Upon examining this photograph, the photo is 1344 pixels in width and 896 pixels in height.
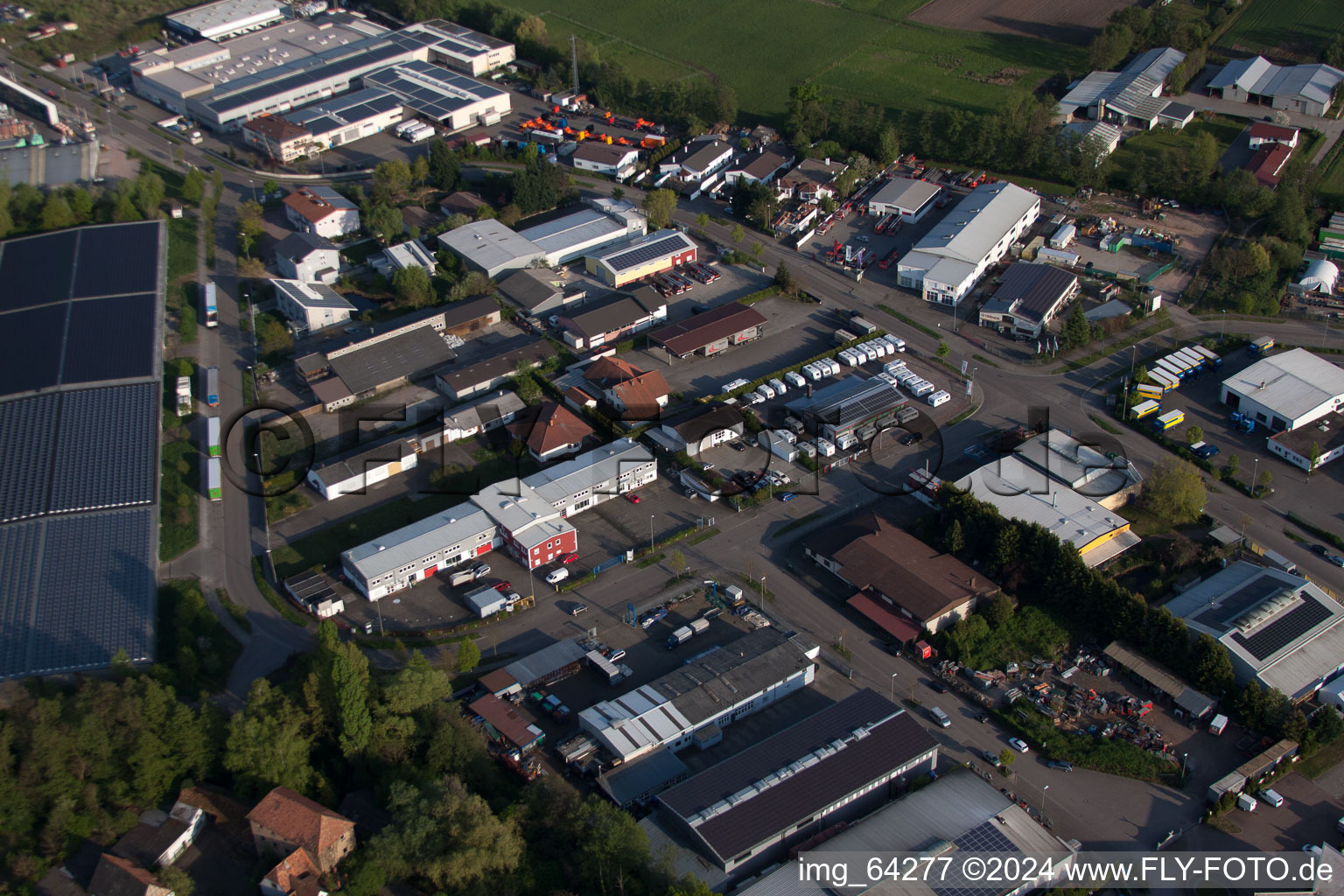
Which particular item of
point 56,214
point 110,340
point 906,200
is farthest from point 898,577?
point 56,214

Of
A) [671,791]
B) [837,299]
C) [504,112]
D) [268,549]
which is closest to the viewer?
[671,791]

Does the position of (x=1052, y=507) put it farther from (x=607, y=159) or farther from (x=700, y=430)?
(x=607, y=159)

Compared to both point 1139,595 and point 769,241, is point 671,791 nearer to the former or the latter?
point 1139,595

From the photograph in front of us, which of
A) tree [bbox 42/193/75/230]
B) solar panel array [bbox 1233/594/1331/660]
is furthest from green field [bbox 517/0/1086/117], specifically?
solar panel array [bbox 1233/594/1331/660]

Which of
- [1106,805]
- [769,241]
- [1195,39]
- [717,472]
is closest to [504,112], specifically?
[769,241]

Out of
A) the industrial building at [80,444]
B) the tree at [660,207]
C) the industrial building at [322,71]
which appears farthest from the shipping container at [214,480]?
the industrial building at [322,71]

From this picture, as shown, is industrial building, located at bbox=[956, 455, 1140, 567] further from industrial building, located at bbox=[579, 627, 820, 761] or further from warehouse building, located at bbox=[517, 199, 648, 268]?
warehouse building, located at bbox=[517, 199, 648, 268]
